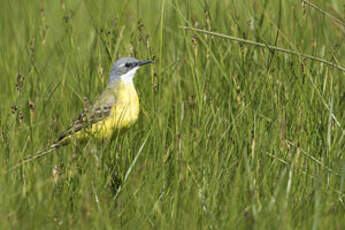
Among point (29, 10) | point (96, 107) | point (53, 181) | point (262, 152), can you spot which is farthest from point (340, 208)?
point (29, 10)

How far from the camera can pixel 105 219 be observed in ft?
8.90

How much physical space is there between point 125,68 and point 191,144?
124cm

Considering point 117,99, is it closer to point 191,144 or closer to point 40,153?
point 40,153

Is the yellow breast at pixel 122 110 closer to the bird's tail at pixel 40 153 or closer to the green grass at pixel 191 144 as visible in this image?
the green grass at pixel 191 144

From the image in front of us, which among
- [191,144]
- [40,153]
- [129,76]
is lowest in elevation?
[40,153]

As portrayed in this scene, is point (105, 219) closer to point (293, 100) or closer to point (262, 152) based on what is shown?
point (262, 152)

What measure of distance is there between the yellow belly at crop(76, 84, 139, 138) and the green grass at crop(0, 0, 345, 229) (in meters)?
0.09

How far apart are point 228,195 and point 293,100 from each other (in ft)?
3.76

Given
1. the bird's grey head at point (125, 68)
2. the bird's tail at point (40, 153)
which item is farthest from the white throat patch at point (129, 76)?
the bird's tail at point (40, 153)

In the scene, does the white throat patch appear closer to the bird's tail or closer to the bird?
the bird

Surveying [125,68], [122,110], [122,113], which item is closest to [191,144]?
[122,110]

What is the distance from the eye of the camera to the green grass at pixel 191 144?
297cm

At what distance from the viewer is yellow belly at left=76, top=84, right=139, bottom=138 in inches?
162

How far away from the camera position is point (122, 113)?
13.9 feet
